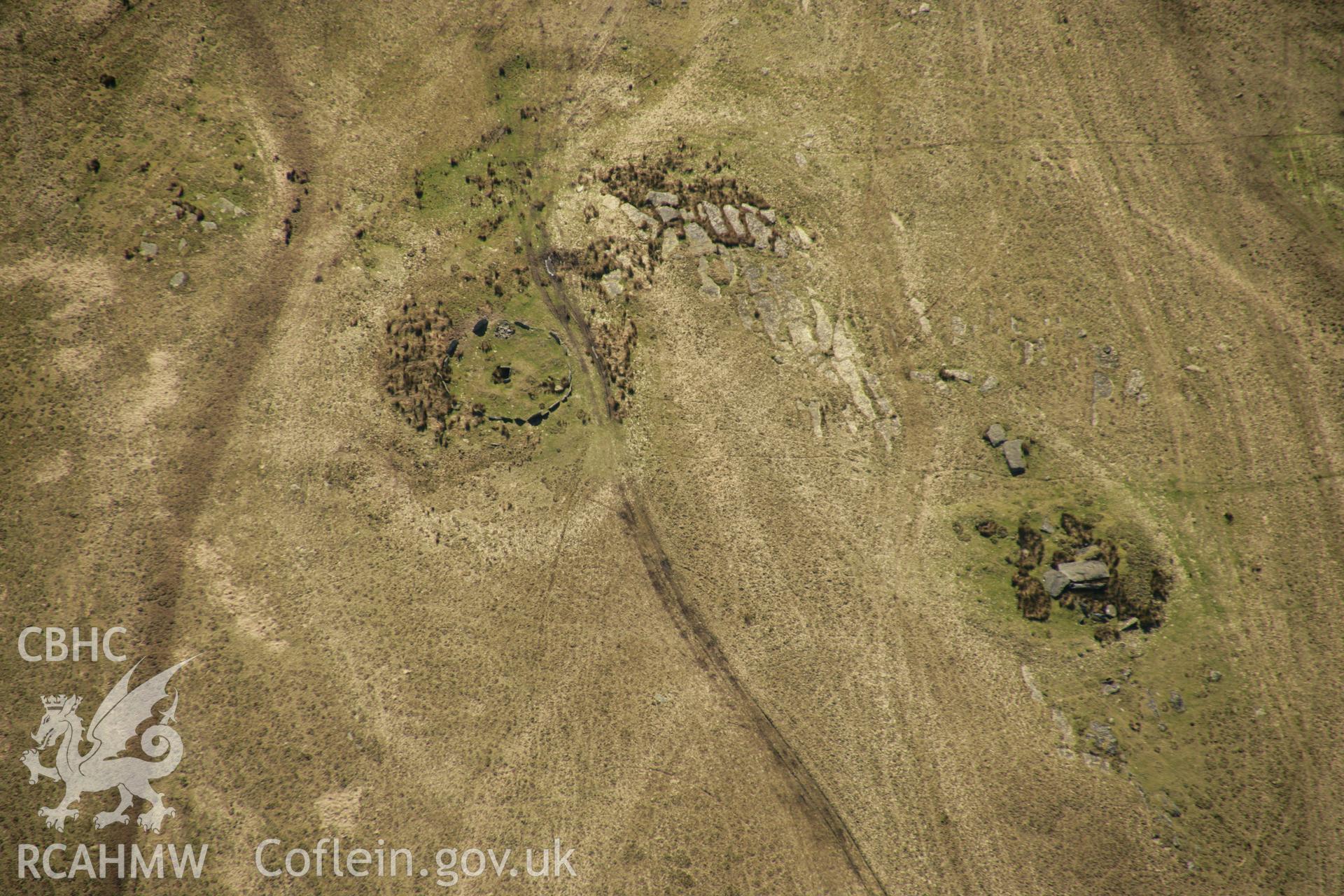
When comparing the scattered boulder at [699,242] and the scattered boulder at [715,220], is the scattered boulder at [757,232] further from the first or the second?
the scattered boulder at [699,242]

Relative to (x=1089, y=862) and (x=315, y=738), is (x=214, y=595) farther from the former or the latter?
(x=1089, y=862)

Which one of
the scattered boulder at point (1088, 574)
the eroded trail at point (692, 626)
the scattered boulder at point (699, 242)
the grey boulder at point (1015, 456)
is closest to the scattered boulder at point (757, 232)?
the scattered boulder at point (699, 242)

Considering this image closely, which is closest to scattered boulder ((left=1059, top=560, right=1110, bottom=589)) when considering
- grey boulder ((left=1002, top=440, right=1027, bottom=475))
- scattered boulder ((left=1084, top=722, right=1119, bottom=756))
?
grey boulder ((left=1002, top=440, right=1027, bottom=475))

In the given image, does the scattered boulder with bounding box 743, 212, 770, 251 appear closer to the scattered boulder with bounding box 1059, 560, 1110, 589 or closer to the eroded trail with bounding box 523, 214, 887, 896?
the eroded trail with bounding box 523, 214, 887, 896

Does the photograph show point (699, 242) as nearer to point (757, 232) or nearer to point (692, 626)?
point (757, 232)

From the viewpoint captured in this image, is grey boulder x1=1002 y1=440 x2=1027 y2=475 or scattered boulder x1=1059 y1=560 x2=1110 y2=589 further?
grey boulder x1=1002 y1=440 x2=1027 y2=475

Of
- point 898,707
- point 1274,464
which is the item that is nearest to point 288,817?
point 898,707

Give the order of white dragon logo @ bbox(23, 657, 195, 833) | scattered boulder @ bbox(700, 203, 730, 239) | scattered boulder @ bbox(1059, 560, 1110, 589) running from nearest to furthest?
white dragon logo @ bbox(23, 657, 195, 833) → scattered boulder @ bbox(1059, 560, 1110, 589) → scattered boulder @ bbox(700, 203, 730, 239)
